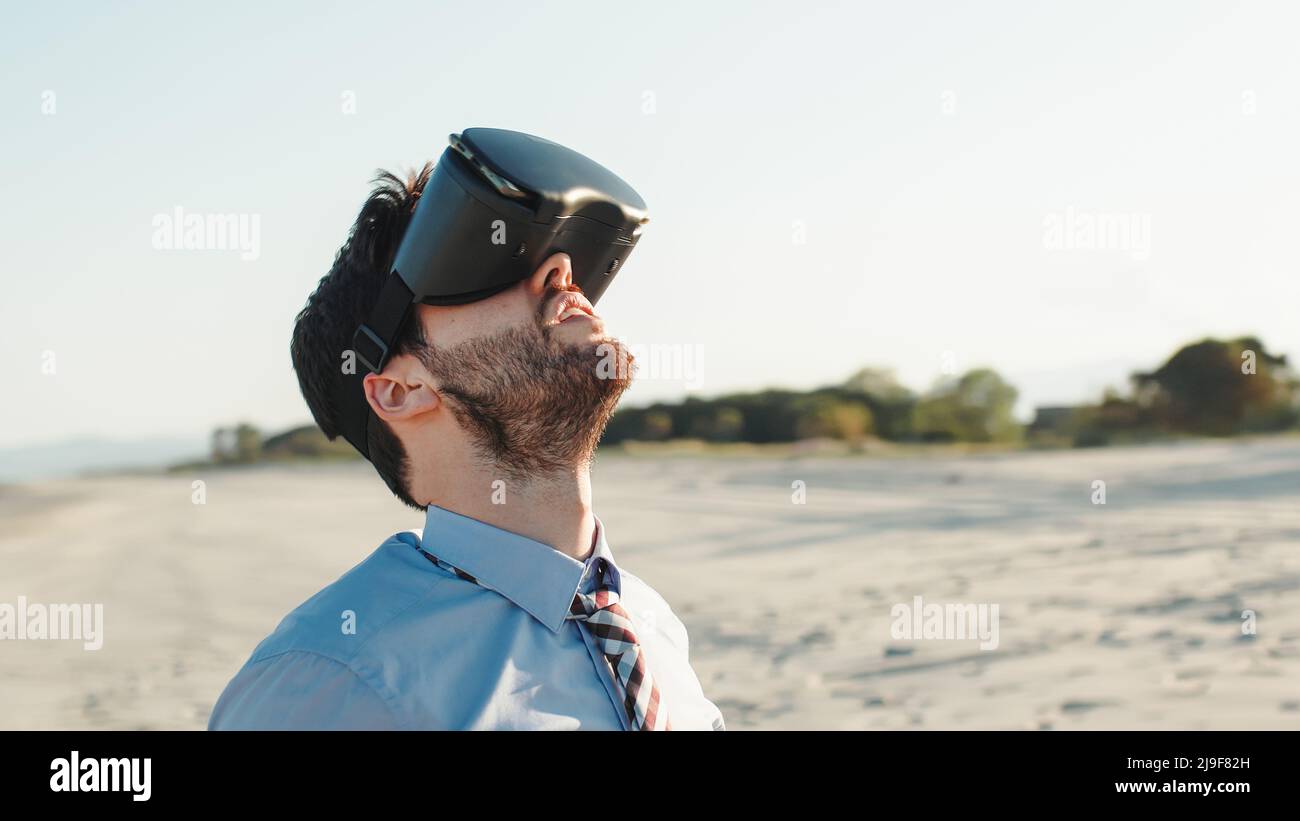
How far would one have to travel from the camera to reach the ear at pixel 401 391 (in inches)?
70.8

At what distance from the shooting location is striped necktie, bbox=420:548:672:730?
1.60m

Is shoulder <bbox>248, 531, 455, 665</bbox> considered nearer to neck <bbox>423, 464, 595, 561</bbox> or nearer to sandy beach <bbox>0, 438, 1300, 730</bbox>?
neck <bbox>423, 464, 595, 561</bbox>

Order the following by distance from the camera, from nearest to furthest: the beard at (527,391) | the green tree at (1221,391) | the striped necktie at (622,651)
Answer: the striped necktie at (622,651) < the beard at (527,391) < the green tree at (1221,391)

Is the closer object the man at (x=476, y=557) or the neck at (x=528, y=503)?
the man at (x=476, y=557)

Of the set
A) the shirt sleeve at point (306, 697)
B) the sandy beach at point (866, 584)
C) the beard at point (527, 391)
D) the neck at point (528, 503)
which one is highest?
the beard at point (527, 391)

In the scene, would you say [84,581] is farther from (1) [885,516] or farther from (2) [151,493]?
(2) [151,493]

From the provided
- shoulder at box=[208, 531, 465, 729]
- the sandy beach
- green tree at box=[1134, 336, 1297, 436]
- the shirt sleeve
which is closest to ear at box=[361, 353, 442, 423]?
shoulder at box=[208, 531, 465, 729]

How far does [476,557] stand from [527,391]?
0.27 meters

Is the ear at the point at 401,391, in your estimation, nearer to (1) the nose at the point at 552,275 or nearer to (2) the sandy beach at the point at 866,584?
(1) the nose at the point at 552,275

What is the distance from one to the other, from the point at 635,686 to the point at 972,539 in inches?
397

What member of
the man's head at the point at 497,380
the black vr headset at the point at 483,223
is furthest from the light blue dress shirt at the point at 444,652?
the black vr headset at the point at 483,223

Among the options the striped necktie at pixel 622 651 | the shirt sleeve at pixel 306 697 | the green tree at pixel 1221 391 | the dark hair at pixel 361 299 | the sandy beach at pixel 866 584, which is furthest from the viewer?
the green tree at pixel 1221 391
